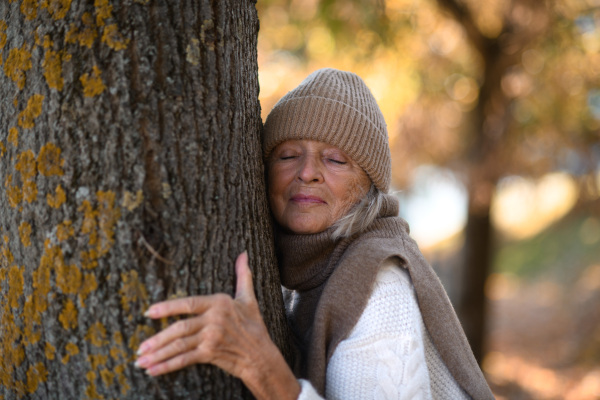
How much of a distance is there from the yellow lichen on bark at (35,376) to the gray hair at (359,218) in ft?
3.74

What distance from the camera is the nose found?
7.02ft

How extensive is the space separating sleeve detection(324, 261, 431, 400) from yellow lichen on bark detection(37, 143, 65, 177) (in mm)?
1096

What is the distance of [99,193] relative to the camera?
1489 millimetres

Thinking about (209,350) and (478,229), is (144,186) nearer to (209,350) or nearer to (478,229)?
(209,350)

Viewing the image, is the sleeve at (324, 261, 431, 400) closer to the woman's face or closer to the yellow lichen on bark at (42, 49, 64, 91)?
the woman's face

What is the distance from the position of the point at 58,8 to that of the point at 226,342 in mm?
1093

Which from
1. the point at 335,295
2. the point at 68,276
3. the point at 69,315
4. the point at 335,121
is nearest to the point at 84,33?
the point at 68,276

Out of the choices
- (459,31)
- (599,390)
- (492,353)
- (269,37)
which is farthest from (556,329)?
(269,37)

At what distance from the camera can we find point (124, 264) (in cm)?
149

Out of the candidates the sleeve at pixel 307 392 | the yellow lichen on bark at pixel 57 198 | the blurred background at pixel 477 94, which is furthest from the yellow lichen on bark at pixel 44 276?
the blurred background at pixel 477 94

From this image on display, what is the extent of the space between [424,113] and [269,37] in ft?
7.10

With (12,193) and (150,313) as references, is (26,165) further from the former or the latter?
(150,313)

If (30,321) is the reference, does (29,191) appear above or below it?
above

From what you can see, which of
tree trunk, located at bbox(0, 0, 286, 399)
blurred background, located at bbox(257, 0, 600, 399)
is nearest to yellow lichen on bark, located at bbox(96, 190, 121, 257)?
tree trunk, located at bbox(0, 0, 286, 399)
